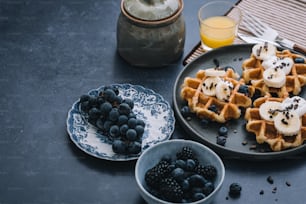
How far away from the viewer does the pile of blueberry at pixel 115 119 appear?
2037 mm

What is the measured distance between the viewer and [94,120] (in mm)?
2117

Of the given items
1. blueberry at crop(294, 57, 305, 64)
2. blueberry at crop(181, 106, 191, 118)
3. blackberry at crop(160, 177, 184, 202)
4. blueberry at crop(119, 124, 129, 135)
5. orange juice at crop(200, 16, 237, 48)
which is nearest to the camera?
blackberry at crop(160, 177, 184, 202)

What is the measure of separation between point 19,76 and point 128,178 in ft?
2.15

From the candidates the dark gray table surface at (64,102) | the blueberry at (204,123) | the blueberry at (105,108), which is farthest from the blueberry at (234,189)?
the blueberry at (105,108)

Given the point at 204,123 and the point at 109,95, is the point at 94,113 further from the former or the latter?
the point at 204,123

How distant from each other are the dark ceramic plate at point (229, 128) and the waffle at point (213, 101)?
3 centimetres

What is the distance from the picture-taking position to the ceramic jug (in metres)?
2.24

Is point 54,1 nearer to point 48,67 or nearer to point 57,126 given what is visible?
point 48,67

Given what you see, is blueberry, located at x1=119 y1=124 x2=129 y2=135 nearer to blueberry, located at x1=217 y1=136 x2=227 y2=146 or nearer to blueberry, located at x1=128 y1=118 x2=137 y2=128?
blueberry, located at x1=128 y1=118 x2=137 y2=128

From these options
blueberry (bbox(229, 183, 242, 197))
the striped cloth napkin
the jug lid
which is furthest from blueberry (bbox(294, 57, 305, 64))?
blueberry (bbox(229, 183, 242, 197))

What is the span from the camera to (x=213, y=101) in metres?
2.18

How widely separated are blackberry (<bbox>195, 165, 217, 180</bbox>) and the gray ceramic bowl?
12 millimetres

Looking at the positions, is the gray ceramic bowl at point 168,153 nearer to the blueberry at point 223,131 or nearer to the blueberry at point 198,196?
the blueberry at point 198,196

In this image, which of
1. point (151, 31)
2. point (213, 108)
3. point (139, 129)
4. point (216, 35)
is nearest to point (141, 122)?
point (139, 129)
